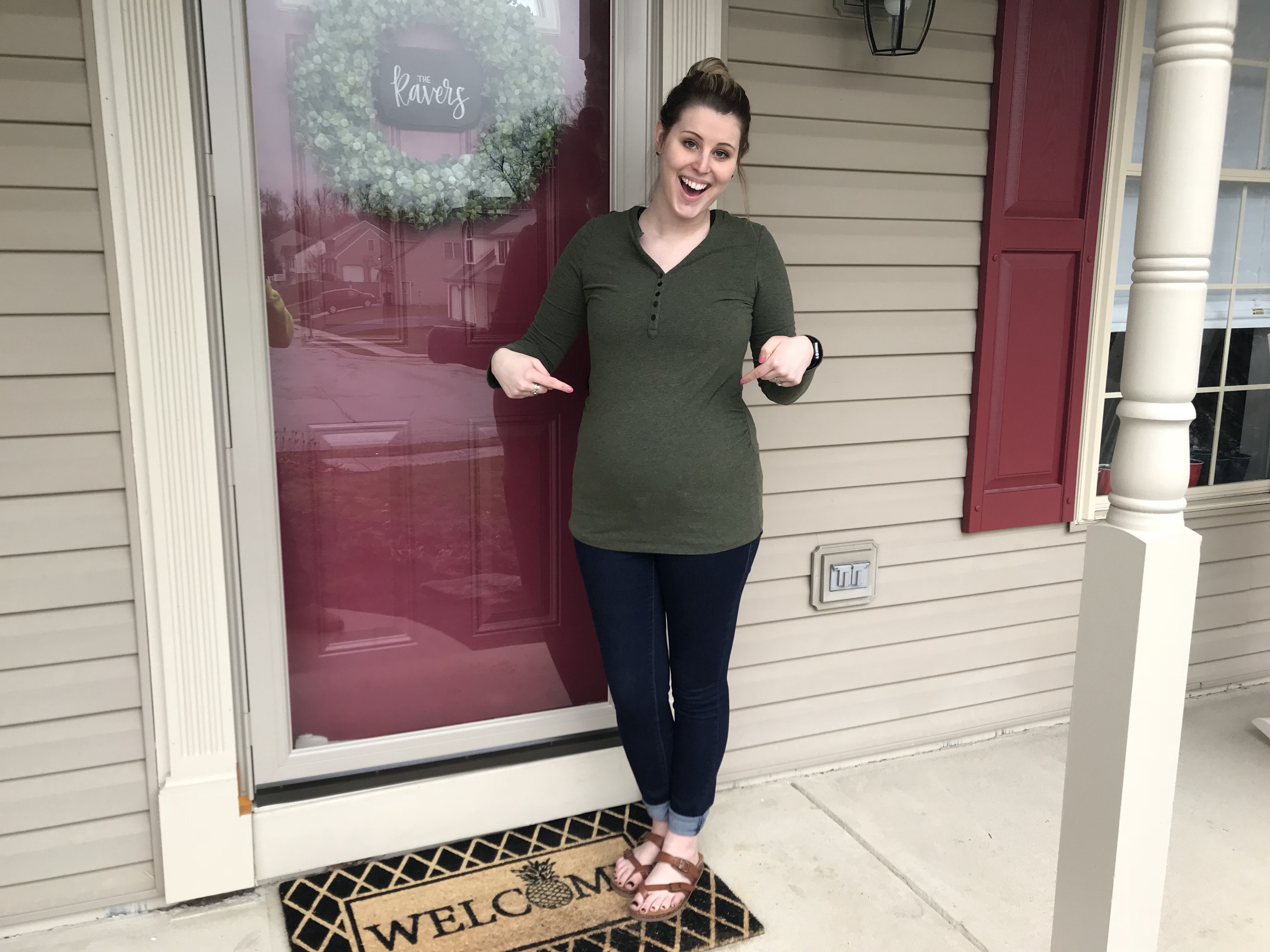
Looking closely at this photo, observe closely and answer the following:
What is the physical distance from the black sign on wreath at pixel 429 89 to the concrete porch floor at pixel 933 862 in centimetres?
180

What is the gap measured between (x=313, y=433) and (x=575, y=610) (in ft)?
2.65

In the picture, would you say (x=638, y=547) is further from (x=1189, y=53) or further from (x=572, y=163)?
(x=1189, y=53)

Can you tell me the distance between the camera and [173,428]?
192 cm

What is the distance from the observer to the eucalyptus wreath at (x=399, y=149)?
2006 millimetres

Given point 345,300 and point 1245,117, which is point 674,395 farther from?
point 1245,117

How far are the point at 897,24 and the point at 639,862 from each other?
7.07ft

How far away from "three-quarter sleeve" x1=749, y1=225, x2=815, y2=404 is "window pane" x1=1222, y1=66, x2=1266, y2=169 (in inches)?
81.5

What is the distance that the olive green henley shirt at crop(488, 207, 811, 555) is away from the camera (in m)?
1.86

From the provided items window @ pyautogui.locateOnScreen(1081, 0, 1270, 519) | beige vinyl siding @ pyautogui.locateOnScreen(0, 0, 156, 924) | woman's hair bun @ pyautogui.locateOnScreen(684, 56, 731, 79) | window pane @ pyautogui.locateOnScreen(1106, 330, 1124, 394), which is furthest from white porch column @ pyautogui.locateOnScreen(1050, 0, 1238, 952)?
beige vinyl siding @ pyautogui.locateOnScreen(0, 0, 156, 924)

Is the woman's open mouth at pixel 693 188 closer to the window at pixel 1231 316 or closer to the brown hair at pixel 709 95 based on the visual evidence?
the brown hair at pixel 709 95

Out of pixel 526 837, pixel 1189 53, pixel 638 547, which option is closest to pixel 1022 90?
pixel 1189 53

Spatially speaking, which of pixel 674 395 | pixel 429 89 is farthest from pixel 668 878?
pixel 429 89

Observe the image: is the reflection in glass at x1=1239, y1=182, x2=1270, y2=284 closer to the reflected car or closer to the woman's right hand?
the woman's right hand

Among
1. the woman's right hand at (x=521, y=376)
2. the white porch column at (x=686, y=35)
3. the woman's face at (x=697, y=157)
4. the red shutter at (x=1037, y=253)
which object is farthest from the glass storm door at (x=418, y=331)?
the red shutter at (x=1037, y=253)
